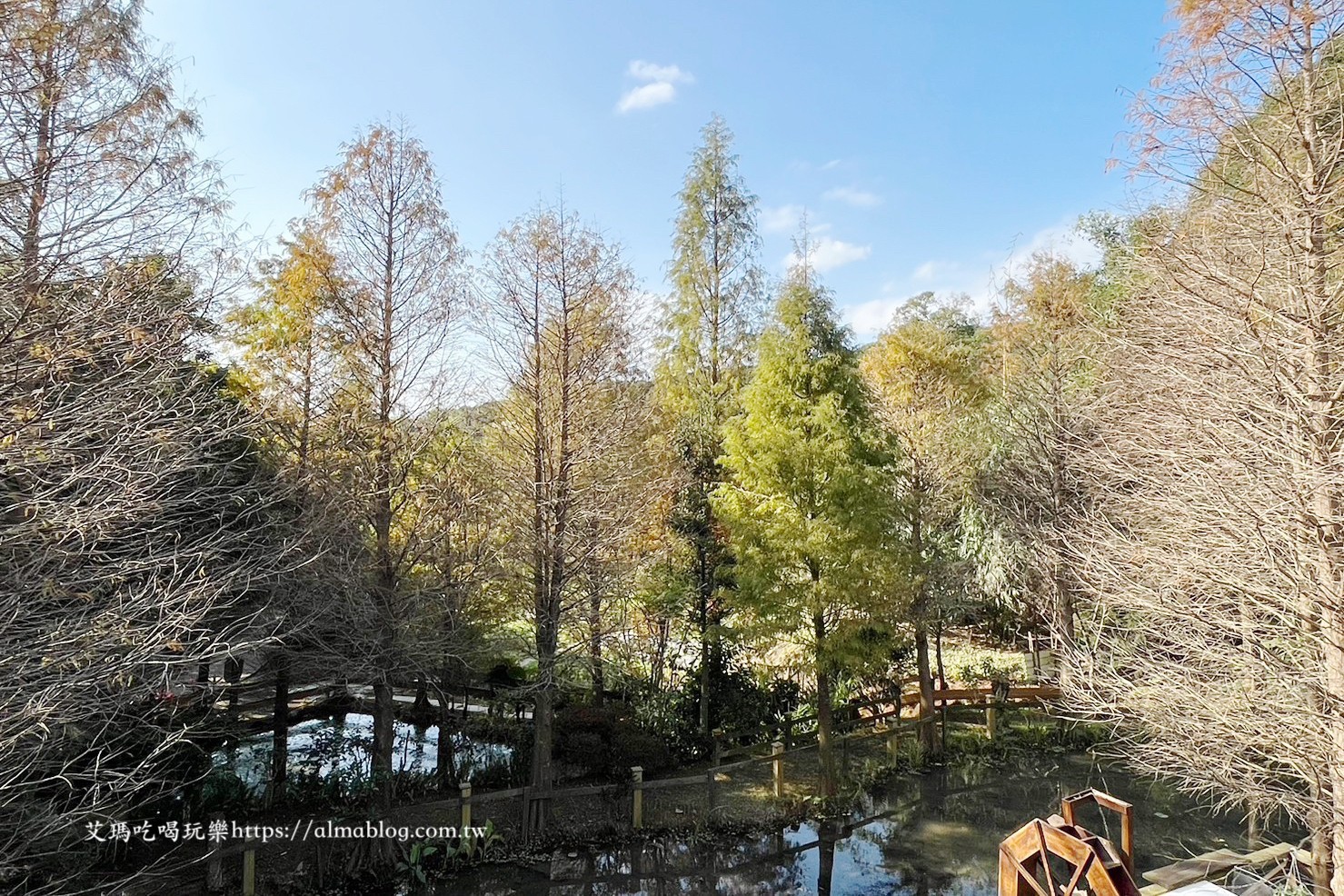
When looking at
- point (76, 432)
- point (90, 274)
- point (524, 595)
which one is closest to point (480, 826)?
point (524, 595)

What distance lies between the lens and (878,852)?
29.5ft

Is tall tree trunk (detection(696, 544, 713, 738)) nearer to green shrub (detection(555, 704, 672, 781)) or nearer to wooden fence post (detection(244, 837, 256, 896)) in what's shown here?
green shrub (detection(555, 704, 672, 781))

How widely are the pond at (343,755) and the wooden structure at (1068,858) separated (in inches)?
325

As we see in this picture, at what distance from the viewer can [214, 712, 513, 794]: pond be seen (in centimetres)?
985

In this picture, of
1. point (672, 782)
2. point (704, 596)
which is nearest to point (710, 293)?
point (704, 596)

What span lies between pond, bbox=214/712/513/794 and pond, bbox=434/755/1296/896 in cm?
255

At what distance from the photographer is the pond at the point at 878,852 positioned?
8.10 meters

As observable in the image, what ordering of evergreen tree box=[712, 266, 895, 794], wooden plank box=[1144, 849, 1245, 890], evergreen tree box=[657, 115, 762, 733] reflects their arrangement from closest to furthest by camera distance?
wooden plank box=[1144, 849, 1245, 890]
evergreen tree box=[712, 266, 895, 794]
evergreen tree box=[657, 115, 762, 733]

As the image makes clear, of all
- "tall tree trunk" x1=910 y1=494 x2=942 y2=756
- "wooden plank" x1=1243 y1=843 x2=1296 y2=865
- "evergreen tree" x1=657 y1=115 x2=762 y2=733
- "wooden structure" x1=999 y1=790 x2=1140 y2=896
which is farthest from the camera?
"evergreen tree" x1=657 y1=115 x2=762 y2=733

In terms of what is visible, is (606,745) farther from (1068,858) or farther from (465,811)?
(1068,858)

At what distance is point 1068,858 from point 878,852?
6.33m

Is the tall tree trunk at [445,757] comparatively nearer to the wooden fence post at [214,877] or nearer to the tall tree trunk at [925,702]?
the wooden fence post at [214,877]

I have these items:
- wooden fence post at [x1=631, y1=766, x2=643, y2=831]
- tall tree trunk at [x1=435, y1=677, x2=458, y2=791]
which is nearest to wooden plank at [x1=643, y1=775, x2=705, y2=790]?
wooden fence post at [x1=631, y1=766, x2=643, y2=831]

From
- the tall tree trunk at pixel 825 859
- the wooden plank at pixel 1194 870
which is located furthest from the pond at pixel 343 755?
the wooden plank at pixel 1194 870
